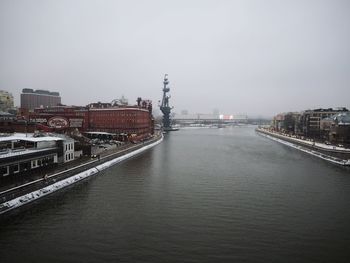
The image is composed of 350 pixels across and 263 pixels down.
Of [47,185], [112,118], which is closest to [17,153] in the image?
[47,185]

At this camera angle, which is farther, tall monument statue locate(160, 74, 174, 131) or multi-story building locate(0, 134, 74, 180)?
tall monument statue locate(160, 74, 174, 131)

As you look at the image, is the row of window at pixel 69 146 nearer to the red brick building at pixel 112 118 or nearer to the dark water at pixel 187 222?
the dark water at pixel 187 222

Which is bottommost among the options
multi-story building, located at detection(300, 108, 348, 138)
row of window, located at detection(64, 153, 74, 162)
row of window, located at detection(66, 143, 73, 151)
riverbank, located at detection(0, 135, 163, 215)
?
riverbank, located at detection(0, 135, 163, 215)

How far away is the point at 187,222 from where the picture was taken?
19.4 meters

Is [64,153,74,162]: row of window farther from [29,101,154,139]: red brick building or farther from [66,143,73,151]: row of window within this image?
[29,101,154,139]: red brick building

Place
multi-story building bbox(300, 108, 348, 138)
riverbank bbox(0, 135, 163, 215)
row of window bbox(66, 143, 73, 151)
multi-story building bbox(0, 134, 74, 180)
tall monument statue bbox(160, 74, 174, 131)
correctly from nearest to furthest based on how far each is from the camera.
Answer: riverbank bbox(0, 135, 163, 215) < multi-story building bbox(0, 134, 74, 180) < row of window bbox(66, 143, 73, 151) < multi-story building bbox(300, 108, 348, 138) < tall monument statue bbox(160, 74, 174, 131)

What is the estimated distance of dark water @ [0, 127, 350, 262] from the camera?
15.2 meters

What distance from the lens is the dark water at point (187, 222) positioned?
49.9 feet

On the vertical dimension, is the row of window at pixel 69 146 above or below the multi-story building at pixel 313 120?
below

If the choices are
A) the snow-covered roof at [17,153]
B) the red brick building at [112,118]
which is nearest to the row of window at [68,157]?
the snow-covered roof at [17,153]

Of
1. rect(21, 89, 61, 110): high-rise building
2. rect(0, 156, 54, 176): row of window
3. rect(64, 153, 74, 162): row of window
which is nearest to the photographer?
rect(0, 156, 54, 176): row of window

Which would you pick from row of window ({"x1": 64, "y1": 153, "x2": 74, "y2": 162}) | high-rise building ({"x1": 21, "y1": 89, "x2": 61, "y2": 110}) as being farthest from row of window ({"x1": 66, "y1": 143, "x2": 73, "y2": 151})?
high-rise building ({"x1": 21, "y1": 89, "x2": 61, "y2": 110})

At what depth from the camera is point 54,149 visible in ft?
105

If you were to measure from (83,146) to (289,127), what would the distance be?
3927 inches
